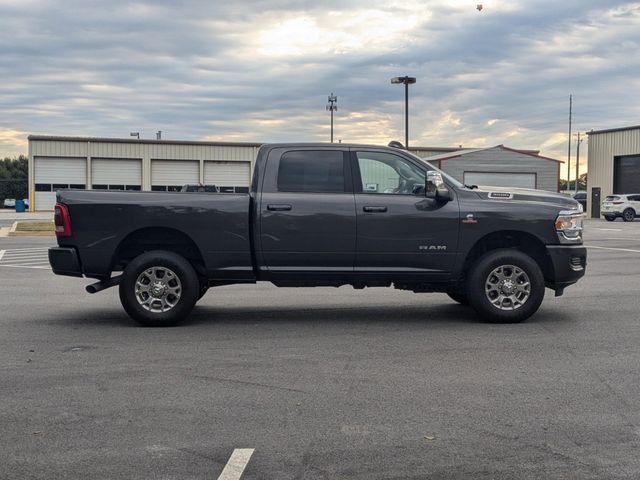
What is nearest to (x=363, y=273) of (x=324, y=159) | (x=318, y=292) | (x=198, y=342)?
(x=324, y=159)

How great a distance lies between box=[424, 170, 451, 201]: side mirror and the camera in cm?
813

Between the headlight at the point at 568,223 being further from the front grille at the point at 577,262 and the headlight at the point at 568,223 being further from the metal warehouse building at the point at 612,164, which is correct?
the metal warehouse building at the point at 612,164

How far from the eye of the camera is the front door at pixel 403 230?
8.25 m

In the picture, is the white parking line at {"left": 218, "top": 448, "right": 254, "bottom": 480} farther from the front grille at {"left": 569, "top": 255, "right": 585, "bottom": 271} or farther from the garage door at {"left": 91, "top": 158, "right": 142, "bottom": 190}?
the garage door at {"left": 91, "top": 158, "right": 142, "bottom": 190}

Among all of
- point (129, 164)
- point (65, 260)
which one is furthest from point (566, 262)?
point (129, 164)

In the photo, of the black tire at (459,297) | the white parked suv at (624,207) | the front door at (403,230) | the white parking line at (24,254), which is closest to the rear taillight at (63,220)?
the front door at (403,230)

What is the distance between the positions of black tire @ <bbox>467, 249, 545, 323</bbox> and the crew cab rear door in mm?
1441

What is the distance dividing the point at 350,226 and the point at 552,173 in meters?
45.5

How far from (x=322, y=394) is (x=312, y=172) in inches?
137

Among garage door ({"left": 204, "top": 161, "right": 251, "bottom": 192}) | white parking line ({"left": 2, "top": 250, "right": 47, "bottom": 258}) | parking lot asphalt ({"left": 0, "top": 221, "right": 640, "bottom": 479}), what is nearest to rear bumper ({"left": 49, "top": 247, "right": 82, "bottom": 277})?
parking lot asphalt ({"left": 0, "top": 221, "right": 640, "bottom": 479})

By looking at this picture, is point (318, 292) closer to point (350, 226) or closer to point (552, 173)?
point (350, 226)

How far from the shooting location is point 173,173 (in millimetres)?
58625

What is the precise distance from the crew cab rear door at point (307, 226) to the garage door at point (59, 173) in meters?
51.2

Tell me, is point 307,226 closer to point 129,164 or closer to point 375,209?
point 375,209
